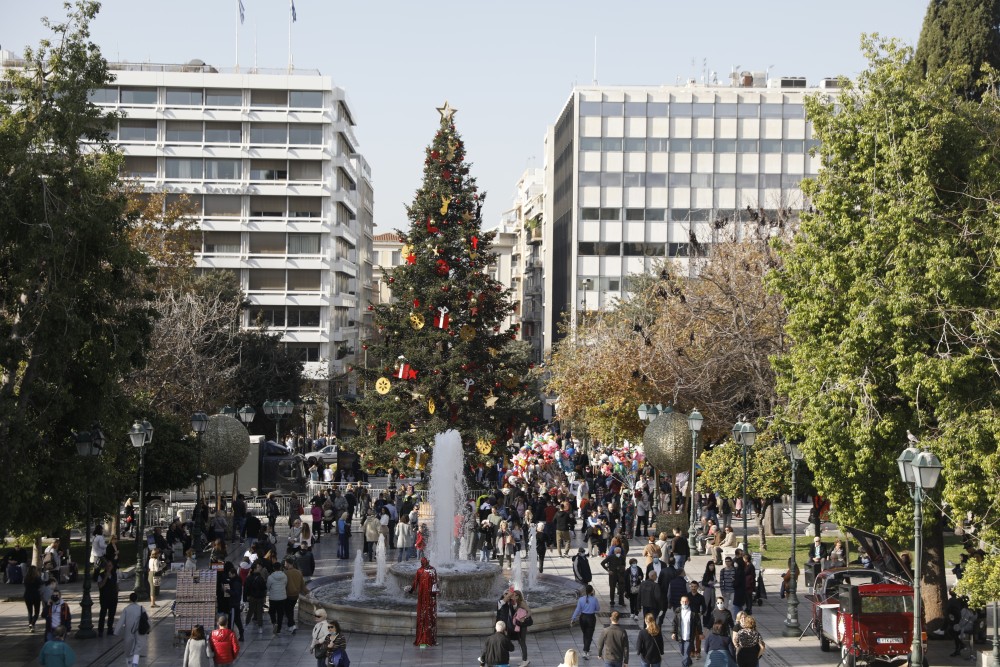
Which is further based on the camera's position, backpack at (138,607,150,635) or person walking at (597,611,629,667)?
backpack at (138,607,150,635)

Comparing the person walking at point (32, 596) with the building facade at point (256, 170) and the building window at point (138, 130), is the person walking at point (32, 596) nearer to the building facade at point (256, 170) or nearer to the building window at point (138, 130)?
the building facade at point (256, 170)

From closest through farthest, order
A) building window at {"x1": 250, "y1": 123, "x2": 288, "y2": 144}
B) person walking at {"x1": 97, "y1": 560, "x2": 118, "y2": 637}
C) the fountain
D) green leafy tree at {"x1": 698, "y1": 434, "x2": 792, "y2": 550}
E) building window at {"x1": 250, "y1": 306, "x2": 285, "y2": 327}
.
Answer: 1. the fountain
2. person walking at {"x1": 97, "y1": 560, "x2": 118, "y2": 637}
3. green leafy tree at {"x1": 698, "y1": 434, "x2": 792, "y2": 550}
4. building window at {"x1": 250, "y1": 306, "x2": 285, "y2": 327}
5. building window at {"x1": 250, "y1": 123, "x2": 288, "y2": 144}

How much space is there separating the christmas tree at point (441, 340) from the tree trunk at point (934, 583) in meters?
22.2

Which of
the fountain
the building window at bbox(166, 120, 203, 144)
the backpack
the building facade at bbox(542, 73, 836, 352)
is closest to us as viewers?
the backpack

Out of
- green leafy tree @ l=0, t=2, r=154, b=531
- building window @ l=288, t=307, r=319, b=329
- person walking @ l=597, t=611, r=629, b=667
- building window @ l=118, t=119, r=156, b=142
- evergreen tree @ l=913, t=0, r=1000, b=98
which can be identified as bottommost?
person walking @ l=597, t=611, r=629, b=667

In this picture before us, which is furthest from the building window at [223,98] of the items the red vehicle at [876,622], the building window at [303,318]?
the red vehicle at [876,622]

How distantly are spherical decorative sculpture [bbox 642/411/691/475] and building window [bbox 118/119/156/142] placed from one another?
46.9 metres

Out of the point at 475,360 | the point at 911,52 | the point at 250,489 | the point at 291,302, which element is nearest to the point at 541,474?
the point at 475,360

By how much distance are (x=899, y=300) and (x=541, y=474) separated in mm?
27345

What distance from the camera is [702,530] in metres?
35.2

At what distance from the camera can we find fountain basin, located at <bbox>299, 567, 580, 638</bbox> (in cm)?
2233

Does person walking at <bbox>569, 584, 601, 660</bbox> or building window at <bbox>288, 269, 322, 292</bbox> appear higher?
building window at <bbox>288, 269, 322, 292</bbox>

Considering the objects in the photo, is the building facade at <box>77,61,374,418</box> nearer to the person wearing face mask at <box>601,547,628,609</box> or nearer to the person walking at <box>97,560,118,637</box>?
the person wearing face mask at <box>601,547,628,609</box>

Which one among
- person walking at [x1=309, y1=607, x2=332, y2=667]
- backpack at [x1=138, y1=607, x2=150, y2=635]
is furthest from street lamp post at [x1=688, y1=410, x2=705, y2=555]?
backpack at [x1=138, y1=607, x2=150, y2=635]
